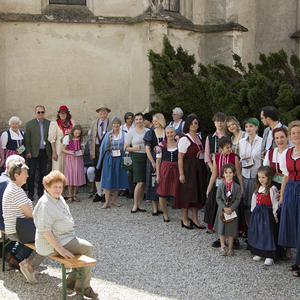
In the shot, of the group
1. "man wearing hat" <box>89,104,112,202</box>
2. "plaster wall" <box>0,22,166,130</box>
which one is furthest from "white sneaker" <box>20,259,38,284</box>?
"plaster wall" <box>0,22,166,130</box>

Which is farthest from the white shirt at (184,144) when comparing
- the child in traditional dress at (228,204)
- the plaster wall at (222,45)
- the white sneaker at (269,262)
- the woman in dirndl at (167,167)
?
the plaster wall at (222,45)

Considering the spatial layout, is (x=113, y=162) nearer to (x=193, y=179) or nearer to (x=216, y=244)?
(x=193, y=179)

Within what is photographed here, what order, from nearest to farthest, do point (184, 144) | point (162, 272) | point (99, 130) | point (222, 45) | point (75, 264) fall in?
point (75, 264) < point (162, 272) < point (184, 144) < point (99, 130) < point (222, 45)

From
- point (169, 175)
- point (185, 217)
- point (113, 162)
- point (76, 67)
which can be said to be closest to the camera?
point (185, 217)

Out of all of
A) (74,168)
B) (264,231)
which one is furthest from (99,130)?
(264,231)

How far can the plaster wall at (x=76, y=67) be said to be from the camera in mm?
11008

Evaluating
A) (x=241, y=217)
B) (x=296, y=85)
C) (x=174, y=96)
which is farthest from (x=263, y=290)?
(x=174, y=96)

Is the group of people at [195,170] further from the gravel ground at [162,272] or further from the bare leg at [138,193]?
the gravel ground at [162,272]

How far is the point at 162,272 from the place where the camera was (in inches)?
196

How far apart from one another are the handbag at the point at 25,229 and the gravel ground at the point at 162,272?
480mm

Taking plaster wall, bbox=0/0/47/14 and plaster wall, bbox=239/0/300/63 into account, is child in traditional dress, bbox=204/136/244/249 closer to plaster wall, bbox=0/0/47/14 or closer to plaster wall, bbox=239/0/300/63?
plaster wall, bbox=0/0/47/14

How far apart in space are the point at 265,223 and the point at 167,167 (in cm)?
220

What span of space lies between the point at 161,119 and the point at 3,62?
563cm

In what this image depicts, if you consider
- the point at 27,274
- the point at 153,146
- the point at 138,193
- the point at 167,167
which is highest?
the point at 153,146
